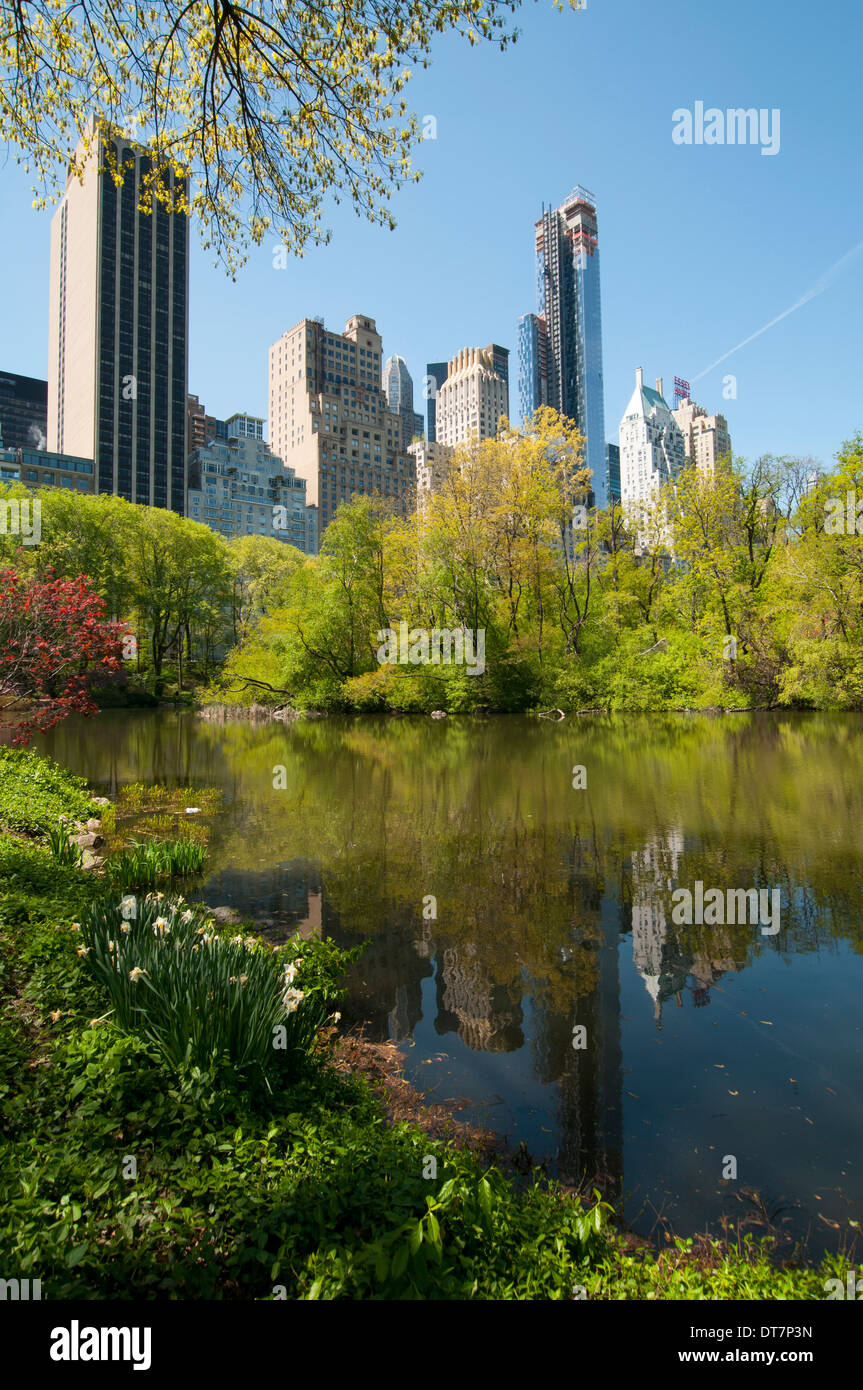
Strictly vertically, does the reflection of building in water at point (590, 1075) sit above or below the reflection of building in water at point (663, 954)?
below

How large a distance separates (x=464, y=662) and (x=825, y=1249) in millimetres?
31700

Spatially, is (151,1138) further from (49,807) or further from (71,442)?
(71,442)

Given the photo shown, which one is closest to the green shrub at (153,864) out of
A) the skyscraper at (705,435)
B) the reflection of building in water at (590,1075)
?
the reflection of building in water at (590,1075)

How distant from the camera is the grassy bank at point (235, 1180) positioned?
222cm

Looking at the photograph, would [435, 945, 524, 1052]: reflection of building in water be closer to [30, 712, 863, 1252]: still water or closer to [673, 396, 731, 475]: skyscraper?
[30, 712, 863, 1252]: still water

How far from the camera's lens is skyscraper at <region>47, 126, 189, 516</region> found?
119438 millimetres

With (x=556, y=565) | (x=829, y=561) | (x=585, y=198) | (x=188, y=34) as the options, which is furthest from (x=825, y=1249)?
(x=585, y=198)

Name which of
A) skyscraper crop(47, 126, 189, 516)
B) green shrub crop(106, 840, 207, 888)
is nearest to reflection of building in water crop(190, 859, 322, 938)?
green shrub crop(106, 840, 207, 888)

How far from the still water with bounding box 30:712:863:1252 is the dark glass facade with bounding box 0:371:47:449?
18848 cm
